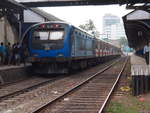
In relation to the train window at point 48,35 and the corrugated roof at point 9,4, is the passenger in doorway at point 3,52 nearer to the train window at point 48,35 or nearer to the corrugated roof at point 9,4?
the train window at point 48,35

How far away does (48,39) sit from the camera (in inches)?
783

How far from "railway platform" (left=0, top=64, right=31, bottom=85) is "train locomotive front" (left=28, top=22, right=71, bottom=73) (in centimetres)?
69

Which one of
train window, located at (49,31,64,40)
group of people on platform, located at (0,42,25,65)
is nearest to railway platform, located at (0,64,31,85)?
group of people on platform, located at (0,42,25,65)

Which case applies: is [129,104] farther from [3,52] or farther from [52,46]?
[3,52]

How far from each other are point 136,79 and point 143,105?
2.18m

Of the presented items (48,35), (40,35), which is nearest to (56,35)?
(48,35)

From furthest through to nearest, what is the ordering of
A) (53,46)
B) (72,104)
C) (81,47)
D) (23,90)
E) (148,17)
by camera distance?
(148,17) → (81,47) → (53,46) → (23,90) → (72,104)

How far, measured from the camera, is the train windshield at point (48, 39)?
19656mm

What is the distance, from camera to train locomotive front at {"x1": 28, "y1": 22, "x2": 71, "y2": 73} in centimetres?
1952

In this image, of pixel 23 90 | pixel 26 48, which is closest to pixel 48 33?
pixel 26 48

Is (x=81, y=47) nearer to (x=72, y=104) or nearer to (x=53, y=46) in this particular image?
(x=53, y=46)

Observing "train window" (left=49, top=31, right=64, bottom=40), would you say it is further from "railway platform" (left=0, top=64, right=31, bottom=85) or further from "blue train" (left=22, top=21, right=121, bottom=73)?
"railway platform" (left=0, top=64, right=31, bottom=85)

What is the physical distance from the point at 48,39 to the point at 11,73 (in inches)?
120

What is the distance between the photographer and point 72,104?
10539 mm
